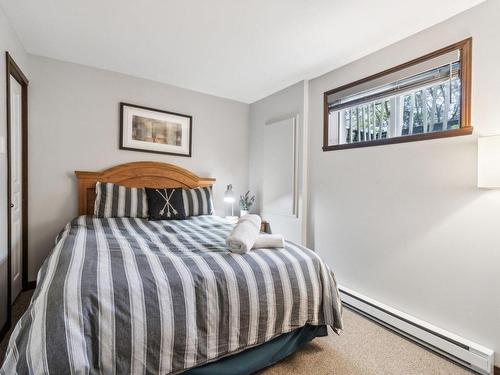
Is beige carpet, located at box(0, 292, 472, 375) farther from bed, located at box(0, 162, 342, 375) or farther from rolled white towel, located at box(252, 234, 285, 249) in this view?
rolled white towel, located at box(252, 234, 285, 249)

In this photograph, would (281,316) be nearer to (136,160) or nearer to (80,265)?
(80,265)

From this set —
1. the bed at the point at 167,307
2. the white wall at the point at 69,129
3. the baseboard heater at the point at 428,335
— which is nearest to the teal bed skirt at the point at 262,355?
the bed at the point at 167,307

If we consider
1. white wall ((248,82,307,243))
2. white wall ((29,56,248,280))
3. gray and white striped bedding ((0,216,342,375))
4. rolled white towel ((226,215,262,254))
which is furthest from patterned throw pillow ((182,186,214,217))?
rolled white towel ((226,215,262,254))

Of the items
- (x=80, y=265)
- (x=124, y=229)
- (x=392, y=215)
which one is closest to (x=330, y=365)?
(x=392, y=215)

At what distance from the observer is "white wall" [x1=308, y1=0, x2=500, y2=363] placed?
5.69ft

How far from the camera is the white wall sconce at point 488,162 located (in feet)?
5.11

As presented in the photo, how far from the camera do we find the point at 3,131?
6.47ft

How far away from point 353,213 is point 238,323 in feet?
5.47

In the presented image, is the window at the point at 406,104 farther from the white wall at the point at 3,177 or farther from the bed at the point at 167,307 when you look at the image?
the white wall at the point at 3,177

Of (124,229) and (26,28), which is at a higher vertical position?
(26,28)

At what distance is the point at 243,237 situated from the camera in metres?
1.69

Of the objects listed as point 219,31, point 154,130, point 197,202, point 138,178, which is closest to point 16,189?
point 138,178

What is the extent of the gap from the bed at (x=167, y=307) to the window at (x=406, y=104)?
4.50 ft

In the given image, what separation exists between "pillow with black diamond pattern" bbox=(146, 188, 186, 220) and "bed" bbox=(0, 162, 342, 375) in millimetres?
787
